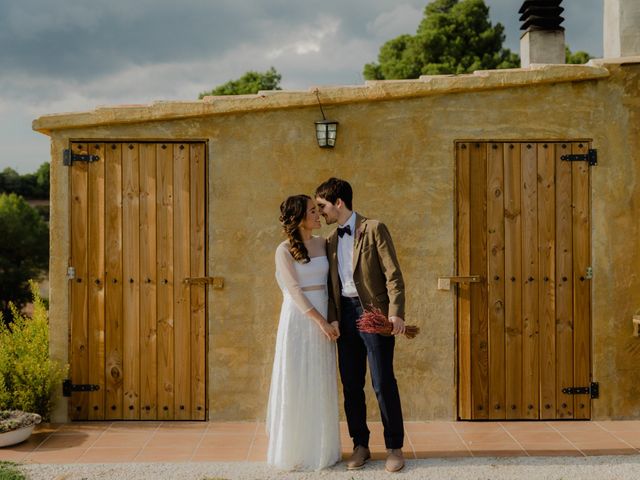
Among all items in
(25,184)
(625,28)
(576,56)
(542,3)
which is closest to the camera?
(625,28)

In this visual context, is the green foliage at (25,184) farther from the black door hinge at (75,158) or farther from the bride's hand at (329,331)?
the bride's hand at (329,331)

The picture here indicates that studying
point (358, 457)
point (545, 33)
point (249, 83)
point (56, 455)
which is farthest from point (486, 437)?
point (249, 83)

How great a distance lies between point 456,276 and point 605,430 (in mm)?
1672

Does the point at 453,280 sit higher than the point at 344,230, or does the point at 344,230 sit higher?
the point at 344,230

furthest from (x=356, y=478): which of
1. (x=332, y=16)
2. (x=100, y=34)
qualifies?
(x=332, y=16)

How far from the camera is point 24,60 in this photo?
42.1 feet

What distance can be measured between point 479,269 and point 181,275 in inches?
97.3

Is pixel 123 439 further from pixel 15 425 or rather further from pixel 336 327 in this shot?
pixel 336 327

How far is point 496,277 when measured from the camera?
18.5ft

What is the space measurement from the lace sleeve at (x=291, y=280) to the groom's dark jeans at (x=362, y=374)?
0.92 feet

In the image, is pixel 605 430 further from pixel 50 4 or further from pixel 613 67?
pixel 50 4

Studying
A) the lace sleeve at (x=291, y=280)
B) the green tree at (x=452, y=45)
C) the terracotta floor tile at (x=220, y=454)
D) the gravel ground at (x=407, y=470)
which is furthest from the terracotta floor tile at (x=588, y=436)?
the green tree at (x=452, y=45)

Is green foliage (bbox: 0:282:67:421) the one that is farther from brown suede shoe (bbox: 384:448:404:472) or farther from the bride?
brown suede shoe (bbox: 384:448:404:472)

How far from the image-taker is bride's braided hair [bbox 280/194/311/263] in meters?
4.49
